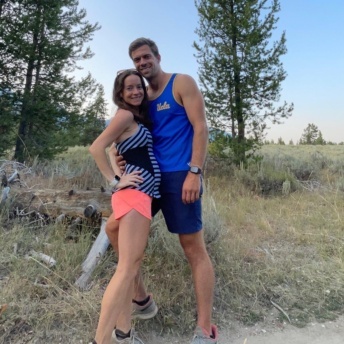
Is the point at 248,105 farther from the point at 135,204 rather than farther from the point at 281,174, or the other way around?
the point at 135,204

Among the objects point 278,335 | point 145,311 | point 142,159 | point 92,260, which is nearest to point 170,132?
point 142,159

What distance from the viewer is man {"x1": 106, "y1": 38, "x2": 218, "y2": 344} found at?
2.58 metres

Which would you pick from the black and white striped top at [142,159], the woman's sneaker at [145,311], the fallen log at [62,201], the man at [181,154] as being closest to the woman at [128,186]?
the black and white striped top at [142,159]

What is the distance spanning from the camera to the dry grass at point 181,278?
2.93 meters

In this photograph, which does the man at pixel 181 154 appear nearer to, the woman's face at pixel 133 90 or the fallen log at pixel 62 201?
the woman's face at pixel 133 90

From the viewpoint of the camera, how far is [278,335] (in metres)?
3.02

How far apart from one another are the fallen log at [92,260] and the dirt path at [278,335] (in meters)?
0.89

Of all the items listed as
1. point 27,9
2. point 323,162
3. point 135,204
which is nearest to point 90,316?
point 135,204

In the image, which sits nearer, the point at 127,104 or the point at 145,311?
the point at 127,104

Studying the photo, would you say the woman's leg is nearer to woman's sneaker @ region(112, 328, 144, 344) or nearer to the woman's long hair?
woman's sneaker @ region(112, 328, 144, 344)

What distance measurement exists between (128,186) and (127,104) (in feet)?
2.12

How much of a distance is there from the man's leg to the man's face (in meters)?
1.31

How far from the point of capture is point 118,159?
268 centimetres

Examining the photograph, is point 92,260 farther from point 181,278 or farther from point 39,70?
point 39,70
